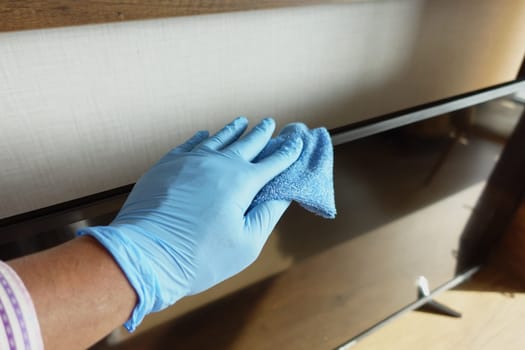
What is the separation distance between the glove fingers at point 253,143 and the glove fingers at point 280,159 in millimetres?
21

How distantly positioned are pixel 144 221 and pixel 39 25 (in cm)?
27

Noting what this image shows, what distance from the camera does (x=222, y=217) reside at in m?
0.53

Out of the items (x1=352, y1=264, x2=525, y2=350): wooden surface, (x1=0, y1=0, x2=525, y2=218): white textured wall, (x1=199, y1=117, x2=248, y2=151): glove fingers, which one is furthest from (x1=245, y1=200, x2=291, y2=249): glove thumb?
(x1=352, y1=264, x2=525, y2=350): wooden surface

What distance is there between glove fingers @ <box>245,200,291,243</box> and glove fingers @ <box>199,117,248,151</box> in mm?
109

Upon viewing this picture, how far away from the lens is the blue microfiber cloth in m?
0.57

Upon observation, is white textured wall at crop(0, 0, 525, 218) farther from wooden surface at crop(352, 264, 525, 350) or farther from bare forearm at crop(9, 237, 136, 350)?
wooden surface at crop(352, 264, 525, 350)

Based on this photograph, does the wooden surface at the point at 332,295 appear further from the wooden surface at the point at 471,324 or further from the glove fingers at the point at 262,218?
the glove fingers at the point at 262,218

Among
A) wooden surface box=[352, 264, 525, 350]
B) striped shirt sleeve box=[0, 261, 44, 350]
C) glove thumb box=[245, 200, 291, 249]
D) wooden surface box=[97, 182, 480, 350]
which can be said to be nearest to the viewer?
striped shirt sleeve box=[0, 261, 44, 350]

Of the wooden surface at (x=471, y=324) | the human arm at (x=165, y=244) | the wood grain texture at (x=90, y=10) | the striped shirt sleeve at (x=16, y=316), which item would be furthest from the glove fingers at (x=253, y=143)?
the wooden surface at (x=471, y=324)

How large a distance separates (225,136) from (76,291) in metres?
0.29

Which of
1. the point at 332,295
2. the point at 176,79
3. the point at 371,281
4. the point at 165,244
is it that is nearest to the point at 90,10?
the point at 176,79

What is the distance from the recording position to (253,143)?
60 centimetres

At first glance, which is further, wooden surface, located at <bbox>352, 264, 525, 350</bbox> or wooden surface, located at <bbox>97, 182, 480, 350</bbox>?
wooden surface, located at <bbox>352, 264, 525, 350</bbox>

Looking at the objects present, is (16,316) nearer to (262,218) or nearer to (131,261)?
(131,261)
